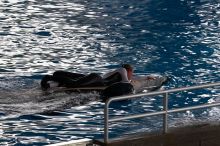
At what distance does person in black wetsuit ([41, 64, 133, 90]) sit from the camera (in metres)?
17.7

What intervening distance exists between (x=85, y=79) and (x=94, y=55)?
13.5 feet

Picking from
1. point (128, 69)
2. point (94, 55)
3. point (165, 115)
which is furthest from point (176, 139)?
point (94, 55)

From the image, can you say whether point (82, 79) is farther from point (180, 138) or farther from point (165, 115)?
point (165, 115)

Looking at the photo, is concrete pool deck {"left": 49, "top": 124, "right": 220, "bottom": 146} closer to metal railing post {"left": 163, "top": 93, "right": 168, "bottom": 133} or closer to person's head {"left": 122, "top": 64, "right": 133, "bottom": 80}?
metal railing post {"left": 163, "top": 93, "right": 168, "bottom": 133}

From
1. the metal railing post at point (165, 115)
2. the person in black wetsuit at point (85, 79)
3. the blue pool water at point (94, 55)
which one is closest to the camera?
the metal railing post at point (165, 115)

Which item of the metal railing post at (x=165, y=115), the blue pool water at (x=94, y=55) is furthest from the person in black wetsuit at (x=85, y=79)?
the metal railing post at (x=165, y=115)

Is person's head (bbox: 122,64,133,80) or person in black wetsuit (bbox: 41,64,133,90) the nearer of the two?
person in black wetsuit (bbox: 41,64,133,90)

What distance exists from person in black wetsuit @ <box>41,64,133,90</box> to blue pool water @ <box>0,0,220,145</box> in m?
0.39

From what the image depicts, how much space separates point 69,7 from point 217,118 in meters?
17.6

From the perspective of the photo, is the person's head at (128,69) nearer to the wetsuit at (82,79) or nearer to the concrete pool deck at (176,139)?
the wetsuit at (82,79)

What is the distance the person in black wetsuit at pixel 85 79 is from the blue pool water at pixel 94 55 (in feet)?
1.27

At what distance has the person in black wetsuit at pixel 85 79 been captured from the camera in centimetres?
1769

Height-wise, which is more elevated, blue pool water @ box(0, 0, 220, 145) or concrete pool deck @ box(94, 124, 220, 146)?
concrete pool deck @ box(94, 124, 220, 146)

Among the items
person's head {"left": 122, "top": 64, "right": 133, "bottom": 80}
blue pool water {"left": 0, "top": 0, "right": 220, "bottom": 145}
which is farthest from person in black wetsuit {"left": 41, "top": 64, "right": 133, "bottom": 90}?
blue pool water {"left": 0, "top": 0, "right": 220, "bottom": 145}
